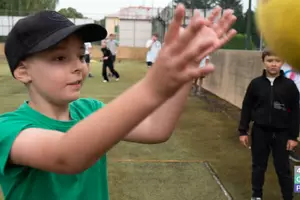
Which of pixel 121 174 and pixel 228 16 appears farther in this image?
pixel 121 174

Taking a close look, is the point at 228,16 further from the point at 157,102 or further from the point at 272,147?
the point at 272,147

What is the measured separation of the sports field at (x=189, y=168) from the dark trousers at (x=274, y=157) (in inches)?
12.0

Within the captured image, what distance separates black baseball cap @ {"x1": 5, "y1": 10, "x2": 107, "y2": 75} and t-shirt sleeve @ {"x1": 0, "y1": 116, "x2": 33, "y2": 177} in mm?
255

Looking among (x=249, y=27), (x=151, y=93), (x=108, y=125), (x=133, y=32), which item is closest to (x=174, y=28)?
(x=151, y=93)

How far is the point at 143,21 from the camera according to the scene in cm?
3591

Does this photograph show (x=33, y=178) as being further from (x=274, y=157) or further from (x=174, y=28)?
(x=274, y=157)

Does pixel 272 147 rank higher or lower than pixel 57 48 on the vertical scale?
lower

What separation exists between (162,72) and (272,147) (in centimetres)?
312

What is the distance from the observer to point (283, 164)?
3.82m

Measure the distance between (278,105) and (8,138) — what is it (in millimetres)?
3087

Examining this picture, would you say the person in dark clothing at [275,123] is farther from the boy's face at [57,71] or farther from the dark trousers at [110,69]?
the dark trousers at [110,69]

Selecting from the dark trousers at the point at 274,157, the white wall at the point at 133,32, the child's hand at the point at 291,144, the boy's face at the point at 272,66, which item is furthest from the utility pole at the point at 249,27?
the white wall at the point at 133,32

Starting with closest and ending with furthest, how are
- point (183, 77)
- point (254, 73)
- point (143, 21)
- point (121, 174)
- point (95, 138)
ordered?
point (183, 77) → point (95, 138) → point (121, 174) → point (254, 73) → point (143, 21)

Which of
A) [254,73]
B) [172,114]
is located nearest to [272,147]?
[172,114]
